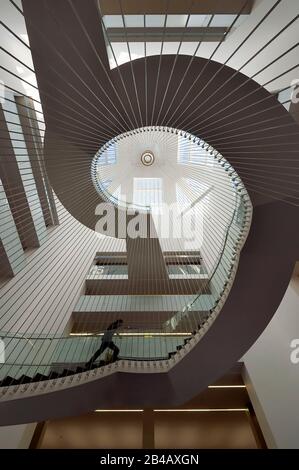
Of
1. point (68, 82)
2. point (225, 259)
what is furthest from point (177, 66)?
point (225, 259)

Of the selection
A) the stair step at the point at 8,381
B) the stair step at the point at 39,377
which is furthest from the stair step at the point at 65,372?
the stair step at the point at 8,381

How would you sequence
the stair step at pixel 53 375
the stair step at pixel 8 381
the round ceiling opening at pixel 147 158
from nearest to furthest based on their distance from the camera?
1. the stair step at pixel 8 381
2. the stair step at pixel 53 375
3. the round ceiling opening at pixel 147 158

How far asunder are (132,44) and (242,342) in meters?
5.63

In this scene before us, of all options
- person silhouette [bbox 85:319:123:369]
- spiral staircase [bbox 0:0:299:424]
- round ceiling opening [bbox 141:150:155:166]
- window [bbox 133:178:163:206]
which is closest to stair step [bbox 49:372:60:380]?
spiral staircase [bbox 0:0:299:424]

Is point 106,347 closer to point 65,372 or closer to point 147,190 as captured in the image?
point 65,372

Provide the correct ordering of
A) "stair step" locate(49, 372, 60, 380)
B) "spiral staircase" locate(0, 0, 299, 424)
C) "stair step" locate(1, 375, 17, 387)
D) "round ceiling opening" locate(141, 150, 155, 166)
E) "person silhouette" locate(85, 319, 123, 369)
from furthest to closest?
1. "round ceiling opening" locate(141, 150, 155, 166)
2. "person silhouette" locate(85, 319, 123, 369)
3. "stair step" locate(49, 372, 60, 380)
4. "stair step" locate(1, 375, 17, 387)
5. "spiral staircase" locate(0, 0, 299, 424)

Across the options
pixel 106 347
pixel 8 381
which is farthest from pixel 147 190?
pixel 8 381

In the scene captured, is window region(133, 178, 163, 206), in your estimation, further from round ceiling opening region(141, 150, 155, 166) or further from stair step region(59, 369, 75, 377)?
stair step region(59, 369, 75, 377)

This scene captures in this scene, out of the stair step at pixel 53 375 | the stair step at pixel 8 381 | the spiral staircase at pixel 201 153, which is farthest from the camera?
the stair step at pixel 53 375

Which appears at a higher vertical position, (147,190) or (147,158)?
(147,158)

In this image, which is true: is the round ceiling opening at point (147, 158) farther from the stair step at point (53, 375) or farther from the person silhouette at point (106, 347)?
the stair step at point (53, 375)

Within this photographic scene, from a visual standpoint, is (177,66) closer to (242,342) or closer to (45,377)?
(242,342)

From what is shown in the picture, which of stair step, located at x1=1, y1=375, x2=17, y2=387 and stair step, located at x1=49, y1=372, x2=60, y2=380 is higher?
stair step, located at x1=49, y1=372, x2=60, y2=380

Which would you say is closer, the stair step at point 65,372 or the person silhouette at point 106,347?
the stair step at point 65,372
